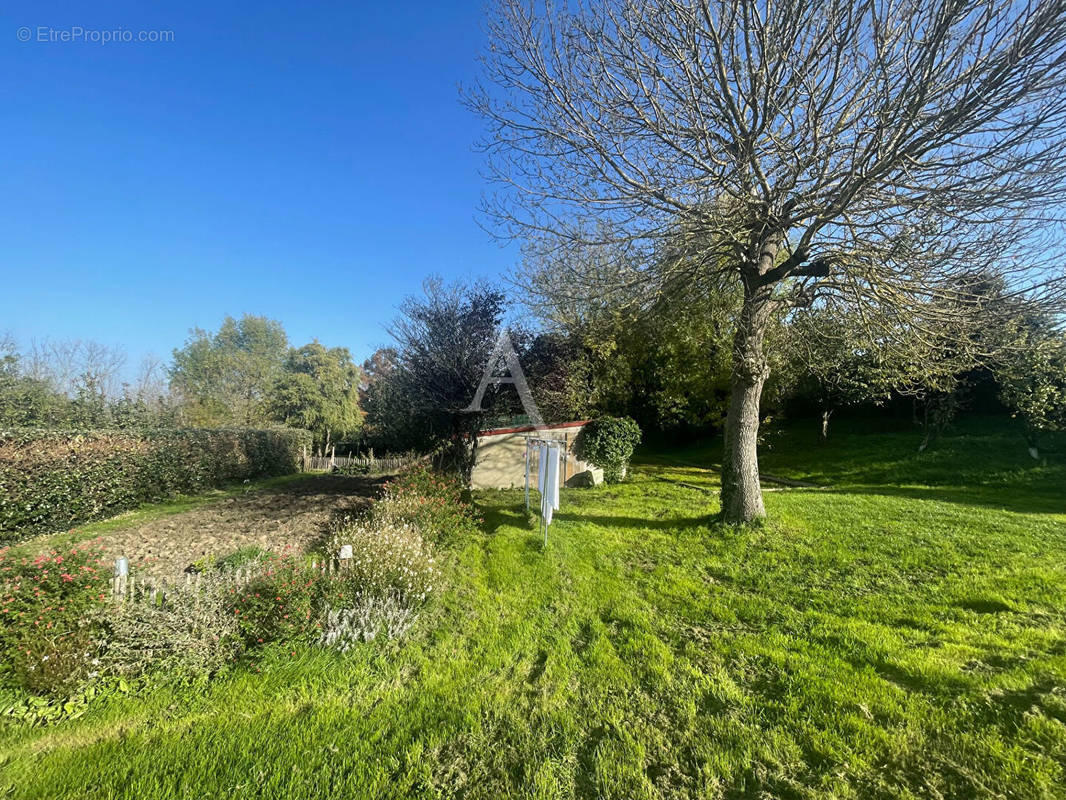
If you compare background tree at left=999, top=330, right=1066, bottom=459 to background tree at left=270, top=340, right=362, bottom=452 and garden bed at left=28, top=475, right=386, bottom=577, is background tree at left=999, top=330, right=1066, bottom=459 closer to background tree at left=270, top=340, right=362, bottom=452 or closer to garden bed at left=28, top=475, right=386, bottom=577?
garden bed at left=28, top=475, right=386, bottom=577

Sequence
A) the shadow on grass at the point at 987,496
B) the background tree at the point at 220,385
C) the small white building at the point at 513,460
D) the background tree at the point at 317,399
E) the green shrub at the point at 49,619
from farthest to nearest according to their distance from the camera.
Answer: the background tree at the point at 317,399
the background tree at the point at 220,385
the small white building at the point at 513,460
the shadow on grass at the point at 987,496
the green shrub at the point at 49,619

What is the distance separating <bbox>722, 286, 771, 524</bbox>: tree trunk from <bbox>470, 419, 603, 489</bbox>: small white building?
480cm

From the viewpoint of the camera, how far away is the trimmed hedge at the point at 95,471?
6.43 metres

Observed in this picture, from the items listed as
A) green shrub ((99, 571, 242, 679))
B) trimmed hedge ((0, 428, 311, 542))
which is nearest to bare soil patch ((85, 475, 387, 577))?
green shrub ((99, 571, 242, 679))

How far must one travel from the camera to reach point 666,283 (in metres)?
6.25

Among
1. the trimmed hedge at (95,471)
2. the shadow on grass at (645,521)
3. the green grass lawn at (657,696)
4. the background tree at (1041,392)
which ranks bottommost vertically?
the green grass lawn at (657,696)

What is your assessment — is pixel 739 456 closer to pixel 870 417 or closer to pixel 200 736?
pixel 200 736

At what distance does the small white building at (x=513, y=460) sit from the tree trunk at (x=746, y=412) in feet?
15.8

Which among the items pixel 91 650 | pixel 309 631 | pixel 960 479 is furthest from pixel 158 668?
pixel 960 479

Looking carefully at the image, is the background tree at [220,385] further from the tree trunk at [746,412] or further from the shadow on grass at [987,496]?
the shadow on grass at [987,496]

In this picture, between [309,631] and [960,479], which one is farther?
[960,479]

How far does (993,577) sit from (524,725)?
17.1 ft

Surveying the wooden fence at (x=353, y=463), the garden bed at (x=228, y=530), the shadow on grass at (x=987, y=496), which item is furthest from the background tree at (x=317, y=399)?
the shadow on grass at (x=987, y=496)

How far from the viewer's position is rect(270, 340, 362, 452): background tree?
23.2 m
